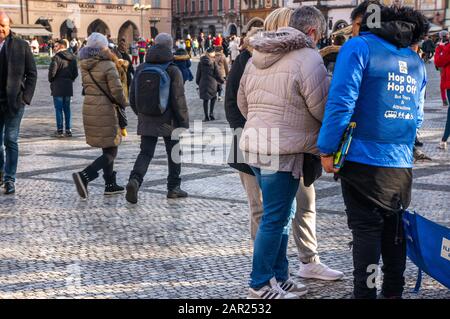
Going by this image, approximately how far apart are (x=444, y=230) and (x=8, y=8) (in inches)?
2726

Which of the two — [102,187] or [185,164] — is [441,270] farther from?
[185,164]

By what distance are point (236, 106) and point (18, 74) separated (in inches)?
157

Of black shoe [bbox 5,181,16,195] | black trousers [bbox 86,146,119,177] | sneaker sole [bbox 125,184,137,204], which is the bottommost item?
black shoe [bbox 5,181,16,195]

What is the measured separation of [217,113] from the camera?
1725 cm

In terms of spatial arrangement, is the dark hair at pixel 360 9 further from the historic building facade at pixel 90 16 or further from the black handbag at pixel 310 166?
the historic building facade at pixel 90 16

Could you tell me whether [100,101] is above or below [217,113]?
above

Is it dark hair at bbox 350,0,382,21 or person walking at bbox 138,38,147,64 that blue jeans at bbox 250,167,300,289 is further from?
person walking at bbox 138,38,147,64

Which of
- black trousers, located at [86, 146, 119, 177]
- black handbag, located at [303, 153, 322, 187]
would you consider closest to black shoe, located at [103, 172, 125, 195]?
black trousers, located at [86, 146, 119, 177]

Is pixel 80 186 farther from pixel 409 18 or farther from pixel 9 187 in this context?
pixel 409 18

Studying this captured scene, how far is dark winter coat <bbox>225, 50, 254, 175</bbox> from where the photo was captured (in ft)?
15.3

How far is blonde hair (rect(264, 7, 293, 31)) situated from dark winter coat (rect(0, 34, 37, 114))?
13.9ft

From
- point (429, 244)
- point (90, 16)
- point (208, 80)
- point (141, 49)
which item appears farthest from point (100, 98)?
point (90, 16)

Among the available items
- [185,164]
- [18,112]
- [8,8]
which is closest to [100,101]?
[18,112]

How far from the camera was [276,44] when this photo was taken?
13.4 ft
